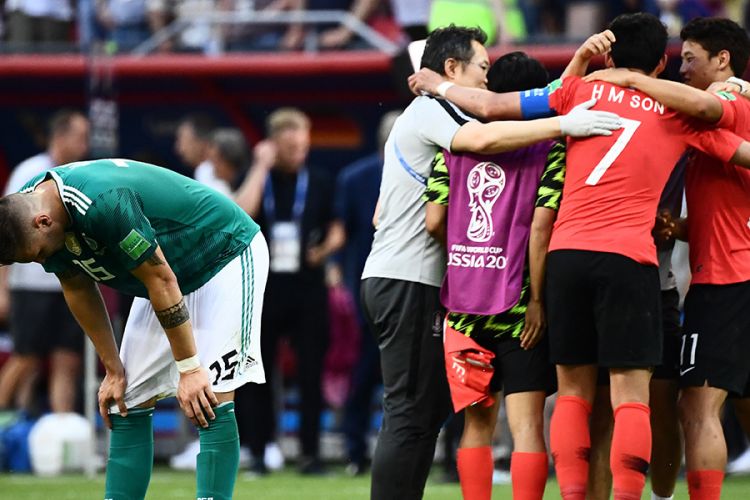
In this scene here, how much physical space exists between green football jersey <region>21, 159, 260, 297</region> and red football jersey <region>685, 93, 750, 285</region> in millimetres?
1954

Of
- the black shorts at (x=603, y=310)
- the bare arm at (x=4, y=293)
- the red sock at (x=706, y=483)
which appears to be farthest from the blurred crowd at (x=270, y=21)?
the red sock at (x=706, y=483)

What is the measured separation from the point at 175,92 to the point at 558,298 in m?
8.23

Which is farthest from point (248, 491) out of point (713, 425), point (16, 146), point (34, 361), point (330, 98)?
point (16, 146)

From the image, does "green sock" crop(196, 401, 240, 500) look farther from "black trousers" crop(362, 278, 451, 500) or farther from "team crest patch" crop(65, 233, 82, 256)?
"team crest patch" crop(65, 233, 82, 256)

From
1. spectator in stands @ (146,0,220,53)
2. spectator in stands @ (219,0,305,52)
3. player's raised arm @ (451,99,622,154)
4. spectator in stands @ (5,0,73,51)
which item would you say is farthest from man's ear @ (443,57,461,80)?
spectator in stands @ (5,0,73,51)

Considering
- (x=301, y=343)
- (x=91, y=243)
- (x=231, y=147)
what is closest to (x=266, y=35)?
(x=231, y=147)

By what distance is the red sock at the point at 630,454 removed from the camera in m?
5.86

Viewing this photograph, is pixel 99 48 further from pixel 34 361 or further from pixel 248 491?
pixel 248 491

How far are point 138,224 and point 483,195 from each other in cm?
152

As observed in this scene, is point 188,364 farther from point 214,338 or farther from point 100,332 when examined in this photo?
point 100,332

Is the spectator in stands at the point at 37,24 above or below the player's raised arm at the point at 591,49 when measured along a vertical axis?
below

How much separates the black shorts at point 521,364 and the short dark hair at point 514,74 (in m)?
1.11

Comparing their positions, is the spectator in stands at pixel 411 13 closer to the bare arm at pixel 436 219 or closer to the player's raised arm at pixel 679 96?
the bare arm at pixel 436 219

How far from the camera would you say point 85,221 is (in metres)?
5.48
